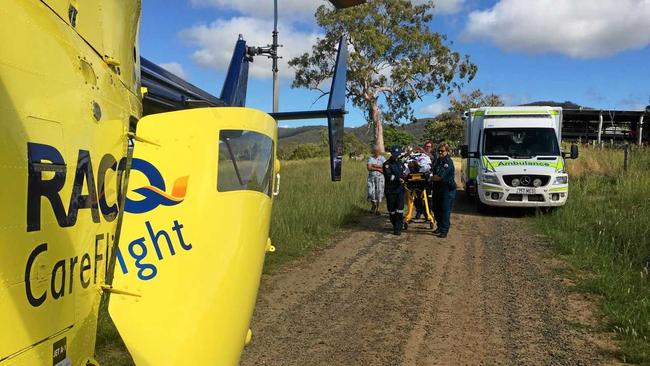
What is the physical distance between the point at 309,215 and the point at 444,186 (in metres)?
2.67

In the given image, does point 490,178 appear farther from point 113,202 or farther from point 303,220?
point 113,202

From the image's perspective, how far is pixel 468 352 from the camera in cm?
450

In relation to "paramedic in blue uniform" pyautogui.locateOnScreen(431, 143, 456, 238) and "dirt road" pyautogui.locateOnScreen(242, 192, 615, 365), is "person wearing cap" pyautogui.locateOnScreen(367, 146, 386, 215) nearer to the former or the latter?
"paramedic in blue uniform" pyautogui.locateOnScreen(431, 143, 456, 238)

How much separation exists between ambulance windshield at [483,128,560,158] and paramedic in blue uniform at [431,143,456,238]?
12.4ft

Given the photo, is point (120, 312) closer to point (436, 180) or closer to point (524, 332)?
point (524, 332)

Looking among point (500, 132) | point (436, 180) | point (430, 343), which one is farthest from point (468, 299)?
point (500, 132)

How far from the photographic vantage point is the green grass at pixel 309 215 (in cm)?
854

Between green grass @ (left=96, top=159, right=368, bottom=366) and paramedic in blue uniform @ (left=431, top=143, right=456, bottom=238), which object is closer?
green grass @ (left=96, top=159, right=368, bottom=366)

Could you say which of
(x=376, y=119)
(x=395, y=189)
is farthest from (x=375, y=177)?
(x=376, y=119)

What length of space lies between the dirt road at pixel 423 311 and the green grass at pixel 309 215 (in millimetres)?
421

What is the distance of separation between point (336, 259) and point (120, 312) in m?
6.03

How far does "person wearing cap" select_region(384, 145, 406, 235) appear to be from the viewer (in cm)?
1020

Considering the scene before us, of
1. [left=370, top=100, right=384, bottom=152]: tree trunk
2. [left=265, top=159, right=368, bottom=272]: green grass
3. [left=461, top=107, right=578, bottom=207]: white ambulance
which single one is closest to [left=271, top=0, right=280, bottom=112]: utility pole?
[left=265, top=159, right=368, bottom=272]: green grass

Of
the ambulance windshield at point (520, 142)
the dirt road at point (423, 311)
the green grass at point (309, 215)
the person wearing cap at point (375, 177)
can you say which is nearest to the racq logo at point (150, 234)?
the dirt road at point (423, 311)
